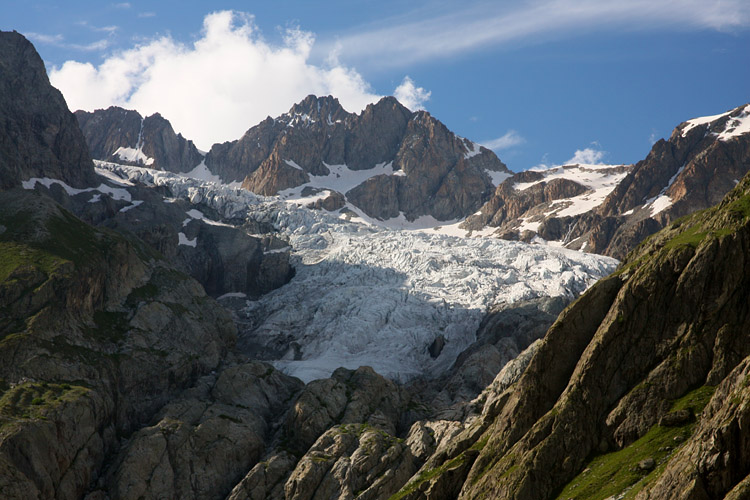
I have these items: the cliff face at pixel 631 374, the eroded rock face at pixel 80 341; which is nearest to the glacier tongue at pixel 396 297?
the eroded rock face at pixel 80 341

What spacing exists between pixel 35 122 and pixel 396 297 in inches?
4397

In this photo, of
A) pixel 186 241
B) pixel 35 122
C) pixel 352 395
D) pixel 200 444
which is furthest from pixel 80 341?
pixel 35 122

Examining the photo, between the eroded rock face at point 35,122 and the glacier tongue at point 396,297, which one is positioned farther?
the eroded rock face at point 35,122

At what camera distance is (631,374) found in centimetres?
5019

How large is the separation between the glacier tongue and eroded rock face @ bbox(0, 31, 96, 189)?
66600 mm

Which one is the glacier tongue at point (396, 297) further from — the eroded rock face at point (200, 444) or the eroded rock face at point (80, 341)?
the eroded rock face at point (200, 444)

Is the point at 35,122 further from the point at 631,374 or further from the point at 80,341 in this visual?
the point at 631,374

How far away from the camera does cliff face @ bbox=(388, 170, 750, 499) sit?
1804 inches

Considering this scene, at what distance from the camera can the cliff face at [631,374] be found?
45812mm

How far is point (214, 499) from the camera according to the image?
8950 centimetres

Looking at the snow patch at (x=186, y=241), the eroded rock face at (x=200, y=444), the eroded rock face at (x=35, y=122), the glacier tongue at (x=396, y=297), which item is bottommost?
the eroded rock face at (x=200, y=444)

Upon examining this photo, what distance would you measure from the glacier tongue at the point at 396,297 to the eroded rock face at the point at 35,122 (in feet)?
219

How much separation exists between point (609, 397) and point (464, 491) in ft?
49.6

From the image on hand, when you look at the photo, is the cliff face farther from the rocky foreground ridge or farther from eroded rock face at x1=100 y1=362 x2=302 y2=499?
eroded rock face at x1=100 y1=362 x2=302 y2=499
